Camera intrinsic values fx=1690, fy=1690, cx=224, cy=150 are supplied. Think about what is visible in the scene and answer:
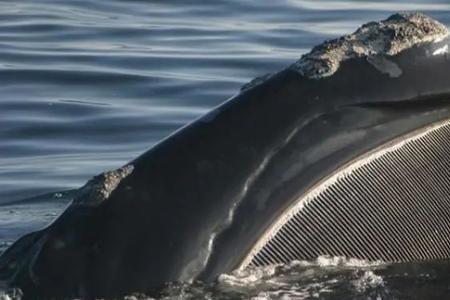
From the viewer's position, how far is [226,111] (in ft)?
17.0

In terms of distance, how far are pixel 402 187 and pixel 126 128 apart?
5.33 meters

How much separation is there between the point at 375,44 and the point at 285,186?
Answer: 0.57 metres

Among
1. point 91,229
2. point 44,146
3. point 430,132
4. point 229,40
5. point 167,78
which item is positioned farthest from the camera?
point 229,40

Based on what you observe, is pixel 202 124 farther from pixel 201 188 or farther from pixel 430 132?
pixel 430 132

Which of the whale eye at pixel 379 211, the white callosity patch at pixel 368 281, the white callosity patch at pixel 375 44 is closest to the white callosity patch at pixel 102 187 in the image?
the whale eye at pixel 379 211

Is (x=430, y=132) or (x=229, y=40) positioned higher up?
(x=229, y=40)

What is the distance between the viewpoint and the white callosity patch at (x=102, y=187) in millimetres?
5098

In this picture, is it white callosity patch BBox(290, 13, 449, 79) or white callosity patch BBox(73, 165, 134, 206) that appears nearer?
white callosity patch BBox(73, 165, 134, 206)

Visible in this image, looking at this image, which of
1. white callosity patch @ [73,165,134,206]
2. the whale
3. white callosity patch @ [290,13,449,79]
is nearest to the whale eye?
the whale

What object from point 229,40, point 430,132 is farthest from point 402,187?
point 229,40

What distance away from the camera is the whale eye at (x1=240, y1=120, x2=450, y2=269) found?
513 centimetres

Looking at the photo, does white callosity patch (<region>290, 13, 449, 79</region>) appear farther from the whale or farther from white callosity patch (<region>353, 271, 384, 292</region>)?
white callosity patch (<region>353, 271, 384, 292</region>)

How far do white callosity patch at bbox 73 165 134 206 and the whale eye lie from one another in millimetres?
454

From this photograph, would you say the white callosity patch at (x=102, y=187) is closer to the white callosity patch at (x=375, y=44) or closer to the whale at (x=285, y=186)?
the whale at (x=285, y=186)
